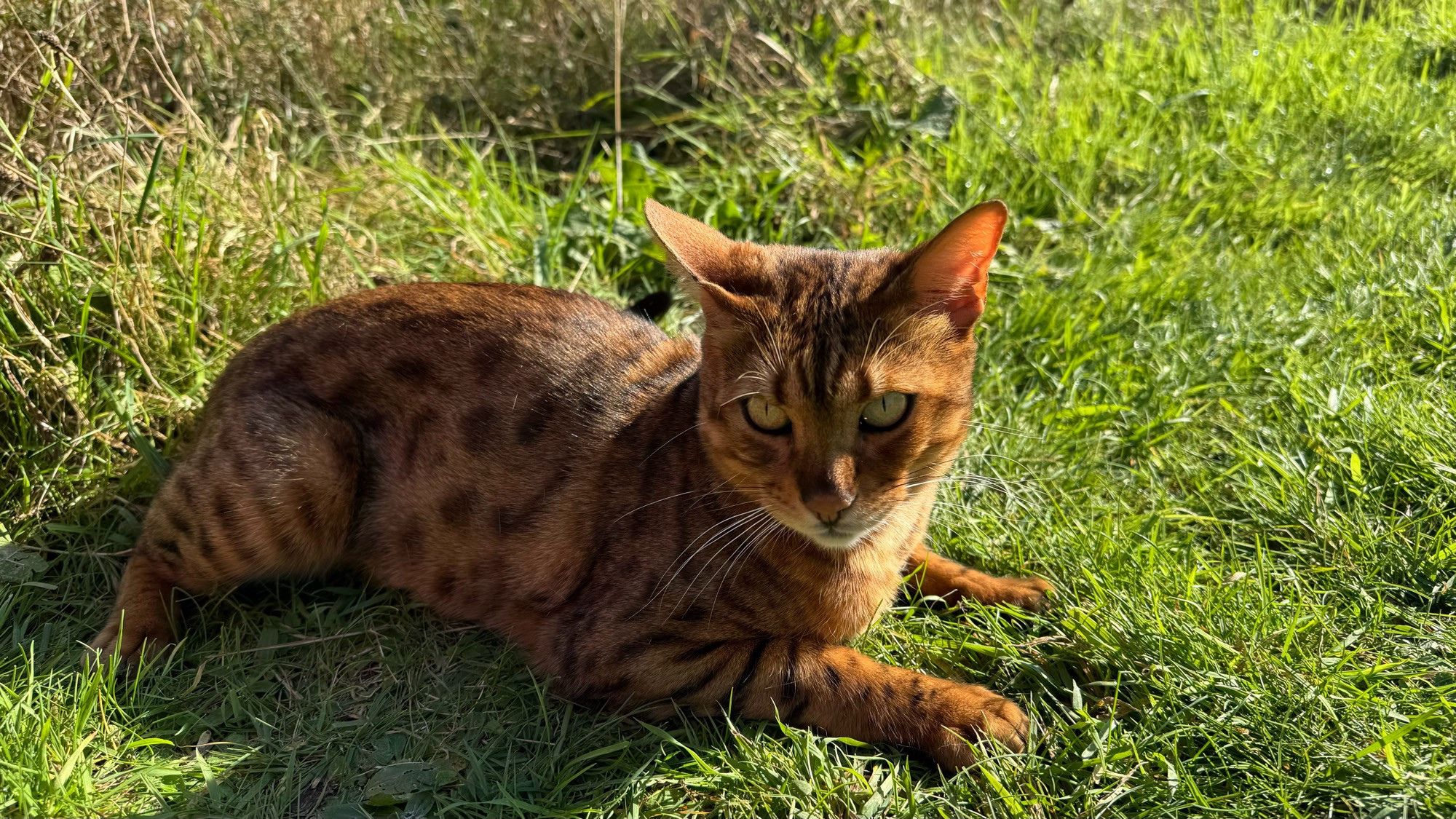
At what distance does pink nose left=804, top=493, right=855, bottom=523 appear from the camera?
262 cm

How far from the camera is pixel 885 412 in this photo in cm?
272

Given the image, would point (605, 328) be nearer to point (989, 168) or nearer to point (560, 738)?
point (560, 738)

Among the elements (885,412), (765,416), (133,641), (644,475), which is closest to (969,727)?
(885,412)

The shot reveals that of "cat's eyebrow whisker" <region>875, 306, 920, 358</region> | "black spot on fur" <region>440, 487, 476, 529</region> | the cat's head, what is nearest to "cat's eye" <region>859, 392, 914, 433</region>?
the cat's head

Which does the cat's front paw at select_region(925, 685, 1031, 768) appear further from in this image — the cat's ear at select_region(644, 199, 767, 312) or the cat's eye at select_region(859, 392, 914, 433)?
the cat's ear at select_region(644, 199, 767, 312)

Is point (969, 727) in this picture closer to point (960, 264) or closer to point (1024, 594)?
point (1024, 594)

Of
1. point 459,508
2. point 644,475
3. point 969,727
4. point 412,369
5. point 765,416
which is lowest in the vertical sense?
point 969,727

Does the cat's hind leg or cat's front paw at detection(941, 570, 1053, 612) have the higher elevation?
the cat's hind leg

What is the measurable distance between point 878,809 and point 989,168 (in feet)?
10.5

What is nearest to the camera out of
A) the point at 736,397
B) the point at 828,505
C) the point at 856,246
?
the point at 828,505

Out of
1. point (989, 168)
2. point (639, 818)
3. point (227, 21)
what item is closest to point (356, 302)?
point (639, 818)

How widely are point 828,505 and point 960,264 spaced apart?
0.68 metres

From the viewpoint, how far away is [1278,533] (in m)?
3.34

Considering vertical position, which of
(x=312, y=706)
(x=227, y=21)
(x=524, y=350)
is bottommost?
(x=312, y=706)
